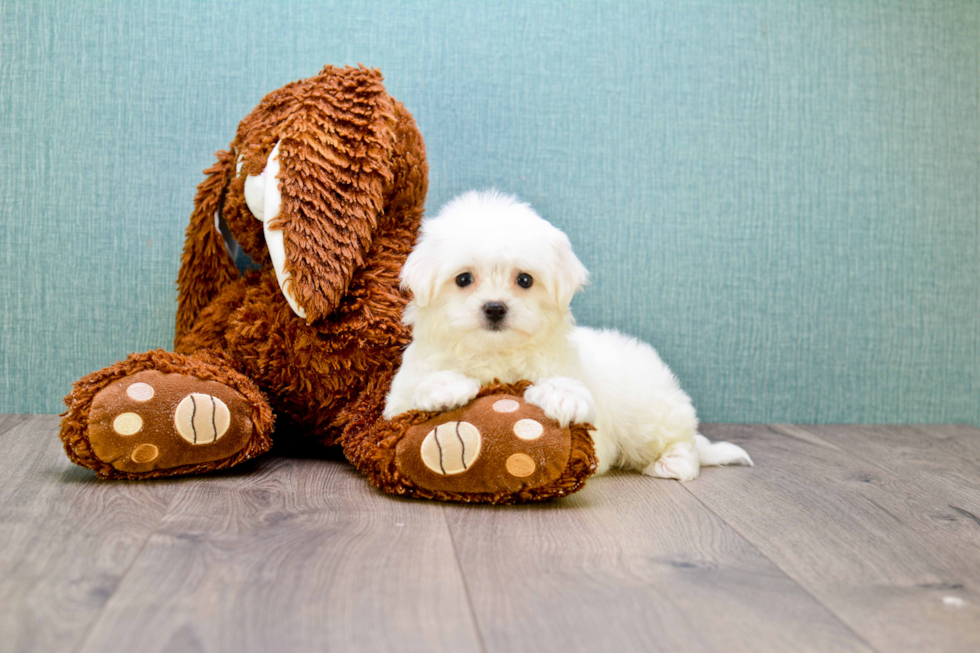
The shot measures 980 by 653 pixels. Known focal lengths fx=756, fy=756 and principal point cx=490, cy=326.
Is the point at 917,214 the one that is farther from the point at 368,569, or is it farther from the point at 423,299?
the point at 368,569

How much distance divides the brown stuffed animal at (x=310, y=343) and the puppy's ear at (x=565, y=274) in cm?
17

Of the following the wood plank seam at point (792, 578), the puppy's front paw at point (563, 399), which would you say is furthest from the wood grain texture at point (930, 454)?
the puppy's front paw at point (563, 399)

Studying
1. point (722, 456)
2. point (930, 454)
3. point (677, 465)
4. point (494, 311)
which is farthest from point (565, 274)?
point (930, 454)

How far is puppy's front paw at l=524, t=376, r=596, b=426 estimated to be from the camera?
116 centimetres

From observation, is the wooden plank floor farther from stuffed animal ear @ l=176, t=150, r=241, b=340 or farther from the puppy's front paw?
stuffed animal ear @ l=176, t=150, r=241, b=340

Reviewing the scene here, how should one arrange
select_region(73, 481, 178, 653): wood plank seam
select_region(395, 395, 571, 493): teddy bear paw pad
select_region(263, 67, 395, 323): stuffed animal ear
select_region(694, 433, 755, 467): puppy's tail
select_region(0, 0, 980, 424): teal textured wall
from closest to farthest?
1. select_region(73, 481, 178, 653): wood plank seam
2. select_region(395, 395, 571, 493): teddy bear paw pad
3. select_region(263, 67, 395, 323): stuffed animal ear
4. select_region(694, 433, 755, 467): puppy's tail
5. select_region(0, 0, 980, 424): teal textured wall

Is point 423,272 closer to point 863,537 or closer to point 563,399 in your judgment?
point 563,399

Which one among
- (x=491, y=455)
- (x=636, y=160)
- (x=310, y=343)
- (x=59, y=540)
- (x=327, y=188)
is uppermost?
(x=636, y=160)

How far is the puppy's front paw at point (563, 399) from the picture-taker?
1164mm

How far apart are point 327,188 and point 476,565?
74 centimetres

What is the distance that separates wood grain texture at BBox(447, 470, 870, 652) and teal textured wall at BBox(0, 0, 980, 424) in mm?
836

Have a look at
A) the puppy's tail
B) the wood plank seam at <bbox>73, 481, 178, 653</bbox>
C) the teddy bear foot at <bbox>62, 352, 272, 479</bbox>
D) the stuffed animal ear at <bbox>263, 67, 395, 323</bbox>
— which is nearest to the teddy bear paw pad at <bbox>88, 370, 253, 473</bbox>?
the teddy bear foot at <bbox>62, 352, 272, 479</bbox>

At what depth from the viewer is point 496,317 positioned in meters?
1.17

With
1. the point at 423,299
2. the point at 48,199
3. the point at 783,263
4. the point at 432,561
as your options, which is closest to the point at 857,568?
the point at 432,561
